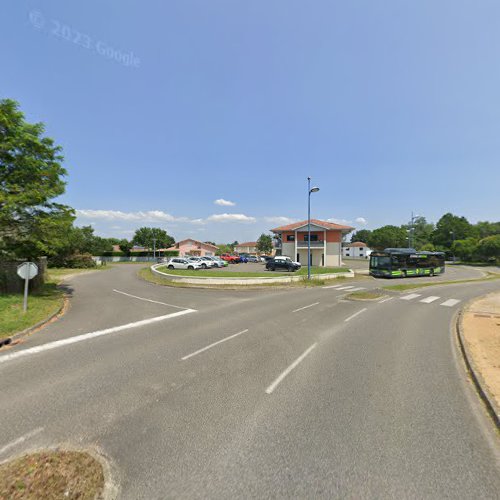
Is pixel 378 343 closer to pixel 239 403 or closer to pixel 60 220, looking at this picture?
pixel 239 403

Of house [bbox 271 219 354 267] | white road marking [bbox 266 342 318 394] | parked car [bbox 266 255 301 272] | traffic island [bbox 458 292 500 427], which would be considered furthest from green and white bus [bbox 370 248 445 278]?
white road marking [bbox 266 342 318 394]

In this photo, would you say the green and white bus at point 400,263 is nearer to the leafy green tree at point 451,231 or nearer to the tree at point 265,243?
the leafy green tree at point 451,231

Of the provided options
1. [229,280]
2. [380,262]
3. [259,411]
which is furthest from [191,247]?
[259,411]

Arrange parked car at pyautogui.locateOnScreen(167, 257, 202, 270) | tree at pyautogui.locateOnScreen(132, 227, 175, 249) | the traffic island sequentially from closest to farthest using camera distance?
the traffic island → parked car at pyautogui.locateOnScreen(167, 257, 202, 270) → tree at pyautogui.locateOnScreen(132, 227, 175, 249)

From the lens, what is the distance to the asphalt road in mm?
2871

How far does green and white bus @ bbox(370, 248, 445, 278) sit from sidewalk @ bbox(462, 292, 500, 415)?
14.6 metres

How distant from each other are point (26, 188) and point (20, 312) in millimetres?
6210

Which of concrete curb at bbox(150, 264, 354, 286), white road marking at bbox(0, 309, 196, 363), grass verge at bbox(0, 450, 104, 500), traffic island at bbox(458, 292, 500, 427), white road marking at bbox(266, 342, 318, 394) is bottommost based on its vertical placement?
white road marking at bbox(0, 309, 196, 363)

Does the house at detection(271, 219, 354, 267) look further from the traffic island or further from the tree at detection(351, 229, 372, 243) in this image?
the tree at detection(351, 229, 372, 243)

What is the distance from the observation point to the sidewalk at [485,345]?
16.6ft

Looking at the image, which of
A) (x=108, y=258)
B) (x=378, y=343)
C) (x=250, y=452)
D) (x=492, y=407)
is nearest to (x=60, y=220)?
(x=250, y=452)

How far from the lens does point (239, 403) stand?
4.37 meters

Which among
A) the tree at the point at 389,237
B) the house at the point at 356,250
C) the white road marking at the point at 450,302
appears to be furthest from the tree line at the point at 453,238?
the white road marking at the point at 450,302

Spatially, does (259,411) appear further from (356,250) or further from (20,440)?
(356,250)
